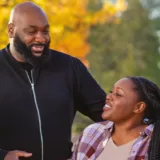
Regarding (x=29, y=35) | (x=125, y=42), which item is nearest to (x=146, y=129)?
(x=29, y=35)

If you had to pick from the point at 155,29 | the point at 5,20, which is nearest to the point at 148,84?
the point at 5,20

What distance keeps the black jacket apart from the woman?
259mm

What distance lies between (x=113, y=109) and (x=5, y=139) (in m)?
0.69

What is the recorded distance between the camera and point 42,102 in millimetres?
3576

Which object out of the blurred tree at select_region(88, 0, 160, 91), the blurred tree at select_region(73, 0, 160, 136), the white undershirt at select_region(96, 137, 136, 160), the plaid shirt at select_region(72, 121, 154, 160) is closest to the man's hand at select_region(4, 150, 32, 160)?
the plaid shirt at select_region(72, 121, 154, 160)

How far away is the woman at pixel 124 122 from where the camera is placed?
3.25 meters

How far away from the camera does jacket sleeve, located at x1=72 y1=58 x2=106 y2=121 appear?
3791 millimetres

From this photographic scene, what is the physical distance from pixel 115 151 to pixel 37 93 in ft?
2.11

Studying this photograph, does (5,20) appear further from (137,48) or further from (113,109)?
(137,48)

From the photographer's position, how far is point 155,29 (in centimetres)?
2691

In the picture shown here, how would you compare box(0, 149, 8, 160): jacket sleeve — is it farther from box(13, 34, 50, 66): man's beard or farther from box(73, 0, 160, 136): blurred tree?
box(73, 0, 160, 136): blurred tree

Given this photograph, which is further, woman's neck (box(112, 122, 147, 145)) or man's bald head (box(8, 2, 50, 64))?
man's bald head (box(8, 2, 50, 64))

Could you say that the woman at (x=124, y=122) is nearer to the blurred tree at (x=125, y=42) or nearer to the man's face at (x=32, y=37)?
the man's face at (x=32, y=37)

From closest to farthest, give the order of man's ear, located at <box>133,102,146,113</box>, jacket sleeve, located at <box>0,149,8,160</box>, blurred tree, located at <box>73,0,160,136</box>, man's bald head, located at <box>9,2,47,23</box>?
man's ear, located at <box>133,102,146,113</box> < jacket sleeve, located at <box>0,149,8,160</box> < man's bald head, located at <box>9,2,47,23</box> < blurred tree, located at <box>73,0,160,136</box>
